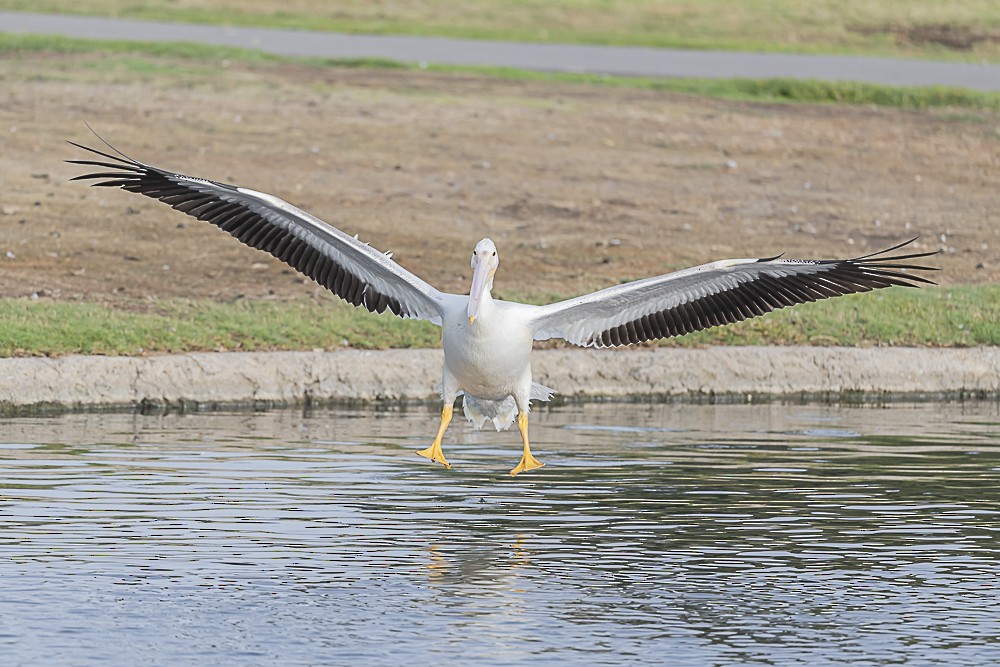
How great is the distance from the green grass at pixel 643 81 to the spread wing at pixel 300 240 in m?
Result: 13.5

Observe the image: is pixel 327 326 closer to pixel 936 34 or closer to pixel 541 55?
pixel 541 55

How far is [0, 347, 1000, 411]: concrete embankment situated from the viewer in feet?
39.2

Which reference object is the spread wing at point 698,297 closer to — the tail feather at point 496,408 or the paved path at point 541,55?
the tail feather at point 496,408

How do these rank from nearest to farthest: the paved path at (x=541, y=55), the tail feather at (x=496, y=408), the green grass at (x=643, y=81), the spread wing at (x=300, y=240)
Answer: the spread wing at (x=300, y=240) → the tail feather at (x=496, y=408) → the green grass at (x=643, y=81) → the paved path at (x=541, y=55)

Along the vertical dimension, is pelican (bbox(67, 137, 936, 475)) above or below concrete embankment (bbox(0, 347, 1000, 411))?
above

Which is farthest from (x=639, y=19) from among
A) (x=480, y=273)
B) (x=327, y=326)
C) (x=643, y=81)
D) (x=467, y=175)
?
(x=480, y=273)

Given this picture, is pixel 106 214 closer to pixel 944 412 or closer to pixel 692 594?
pixel 944 412

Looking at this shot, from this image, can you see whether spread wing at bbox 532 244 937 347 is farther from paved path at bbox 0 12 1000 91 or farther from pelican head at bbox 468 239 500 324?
paved path at bbox 0 12 1000 91

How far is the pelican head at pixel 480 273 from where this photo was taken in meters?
9.62

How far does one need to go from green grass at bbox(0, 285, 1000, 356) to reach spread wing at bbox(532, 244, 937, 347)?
2.69 meters

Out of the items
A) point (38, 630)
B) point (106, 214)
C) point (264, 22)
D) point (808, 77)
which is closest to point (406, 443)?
point (38, 630)

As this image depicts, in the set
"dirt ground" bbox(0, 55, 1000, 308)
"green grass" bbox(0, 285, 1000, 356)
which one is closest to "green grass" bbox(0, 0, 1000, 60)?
"dirt ground" bbox(0, 55, 1000, 308)

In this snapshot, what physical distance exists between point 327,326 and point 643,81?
12.1 m

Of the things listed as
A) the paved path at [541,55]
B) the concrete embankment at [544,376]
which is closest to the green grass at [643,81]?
the paved path at [541,55]
